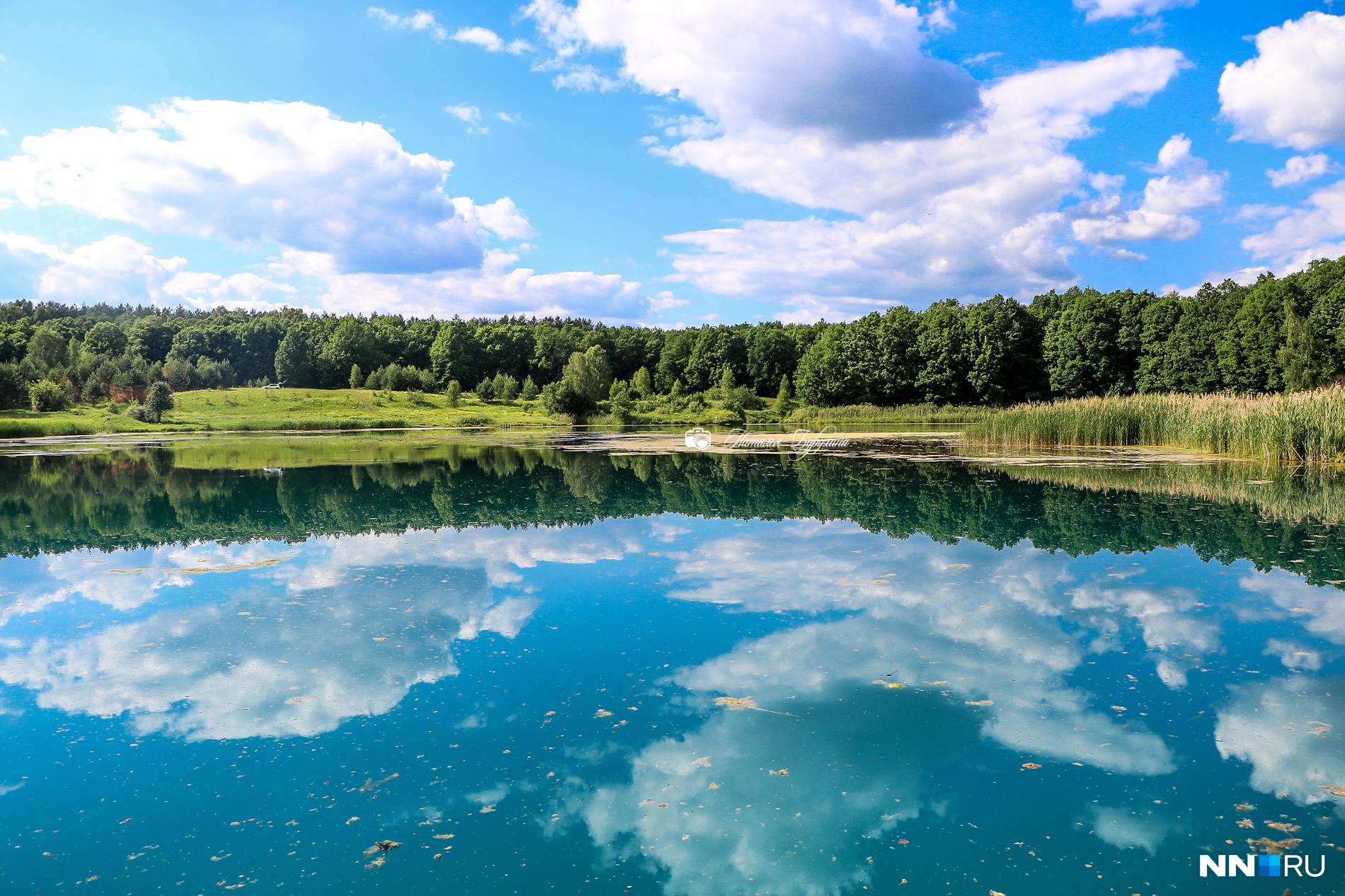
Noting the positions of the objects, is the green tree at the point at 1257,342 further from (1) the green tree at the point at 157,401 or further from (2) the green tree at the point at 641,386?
(1) the green tree at the point at 157,401

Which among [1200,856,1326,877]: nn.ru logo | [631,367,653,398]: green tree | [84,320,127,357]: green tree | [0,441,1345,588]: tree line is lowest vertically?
[1200,856,1326,877]: nn.ru logo

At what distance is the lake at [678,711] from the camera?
14.3 feet

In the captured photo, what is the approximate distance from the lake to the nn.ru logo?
68 millimetres

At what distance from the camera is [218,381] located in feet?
252

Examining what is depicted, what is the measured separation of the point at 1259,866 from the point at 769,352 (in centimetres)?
8762

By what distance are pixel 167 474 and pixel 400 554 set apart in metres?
17.5

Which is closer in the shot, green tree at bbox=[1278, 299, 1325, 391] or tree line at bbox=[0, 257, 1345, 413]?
green tree at bbox=[1278, 299, 1325, 391]

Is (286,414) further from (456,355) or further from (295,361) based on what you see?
(456,355)

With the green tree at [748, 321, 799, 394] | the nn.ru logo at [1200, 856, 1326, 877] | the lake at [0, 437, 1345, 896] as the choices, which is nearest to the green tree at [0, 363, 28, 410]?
the lake at [0, 437, 1345, 896]

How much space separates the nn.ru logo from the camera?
4.14 meters

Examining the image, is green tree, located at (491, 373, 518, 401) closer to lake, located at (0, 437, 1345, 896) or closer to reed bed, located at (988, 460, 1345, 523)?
reed bed, located at (988, 460, 1345, 523)

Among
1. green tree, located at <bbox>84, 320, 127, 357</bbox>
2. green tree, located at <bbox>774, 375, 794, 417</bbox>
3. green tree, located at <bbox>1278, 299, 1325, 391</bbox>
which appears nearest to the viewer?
green tree, located at <bbox>1278, 299, 1325, 391</bbox>

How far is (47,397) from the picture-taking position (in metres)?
58.4

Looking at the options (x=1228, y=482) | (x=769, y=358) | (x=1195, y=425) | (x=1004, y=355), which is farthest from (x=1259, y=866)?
(x=769, y=358)
